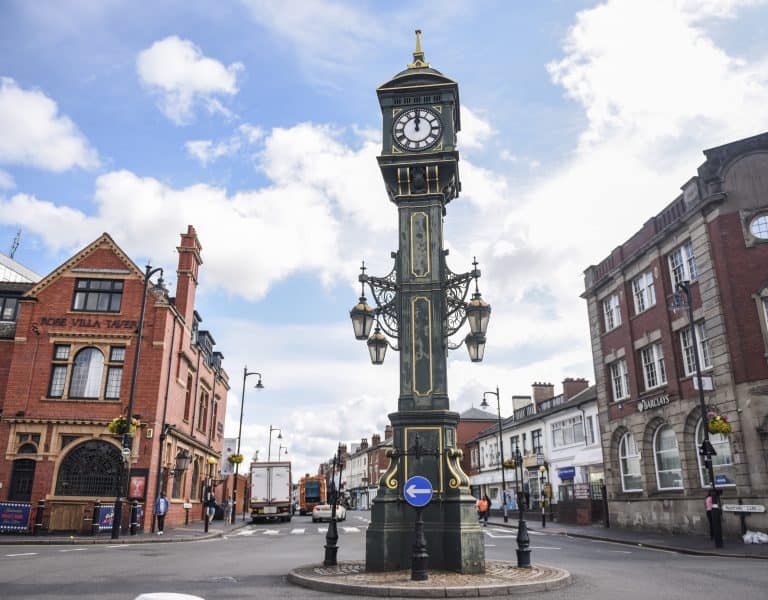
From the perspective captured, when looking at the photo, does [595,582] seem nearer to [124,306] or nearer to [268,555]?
[268,555]

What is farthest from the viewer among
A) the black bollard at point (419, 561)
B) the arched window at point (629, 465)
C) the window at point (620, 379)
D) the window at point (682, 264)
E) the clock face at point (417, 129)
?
the window at point (620, 379)

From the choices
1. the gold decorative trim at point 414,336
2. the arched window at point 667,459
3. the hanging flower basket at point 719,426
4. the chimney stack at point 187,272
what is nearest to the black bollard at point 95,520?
the chimney stack at point 187,272

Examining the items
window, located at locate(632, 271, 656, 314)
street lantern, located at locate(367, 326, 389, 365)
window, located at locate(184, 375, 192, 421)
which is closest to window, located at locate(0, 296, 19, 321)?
window, located at locate(184, 375, 192, 421)

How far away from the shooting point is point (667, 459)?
27766 mm

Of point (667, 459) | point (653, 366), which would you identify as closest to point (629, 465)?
point (667, 459)

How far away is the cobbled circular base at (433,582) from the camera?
31.0 ft

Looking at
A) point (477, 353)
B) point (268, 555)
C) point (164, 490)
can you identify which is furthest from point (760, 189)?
point (164, 490)

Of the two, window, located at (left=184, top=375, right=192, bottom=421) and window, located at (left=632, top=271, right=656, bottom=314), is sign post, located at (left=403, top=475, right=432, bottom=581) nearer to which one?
window, located at (left=632, top=271, right=656, bottom=314)

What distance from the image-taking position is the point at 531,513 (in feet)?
138

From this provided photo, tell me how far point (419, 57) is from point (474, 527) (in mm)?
11038

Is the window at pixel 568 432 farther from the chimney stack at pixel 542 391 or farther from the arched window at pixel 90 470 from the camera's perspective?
the arched window at pixel 90 470

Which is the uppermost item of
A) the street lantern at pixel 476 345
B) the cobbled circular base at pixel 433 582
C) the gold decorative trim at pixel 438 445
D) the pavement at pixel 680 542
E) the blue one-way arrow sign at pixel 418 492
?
the street lantern at pixel 476 345

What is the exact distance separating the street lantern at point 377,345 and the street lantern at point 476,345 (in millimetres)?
2061

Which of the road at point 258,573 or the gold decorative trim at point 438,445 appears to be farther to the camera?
the gold decorative trim at point 438,445
